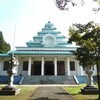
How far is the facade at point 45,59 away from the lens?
114 feet

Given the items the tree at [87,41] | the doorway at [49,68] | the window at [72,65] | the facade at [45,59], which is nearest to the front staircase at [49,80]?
the facade at [45,59]

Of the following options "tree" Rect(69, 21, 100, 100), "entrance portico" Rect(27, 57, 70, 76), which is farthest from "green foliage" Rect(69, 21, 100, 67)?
"entrance portico" Rect(27, 57, 70, 76)

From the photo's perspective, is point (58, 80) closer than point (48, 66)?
Yes

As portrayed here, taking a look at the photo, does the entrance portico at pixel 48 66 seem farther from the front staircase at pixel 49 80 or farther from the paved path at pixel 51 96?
the paved path at pixel 51 96

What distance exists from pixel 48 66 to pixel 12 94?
24.2m

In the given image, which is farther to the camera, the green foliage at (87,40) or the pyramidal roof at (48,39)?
the pyramidal roof at (48,39)

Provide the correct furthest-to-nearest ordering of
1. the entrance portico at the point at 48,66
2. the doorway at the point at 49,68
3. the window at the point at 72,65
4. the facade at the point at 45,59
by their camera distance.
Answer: the doorway at the point at 49,68 → the window at the point at 72,65 → the entrance portico at the point at 48,66 → the facade at the point at 45,59

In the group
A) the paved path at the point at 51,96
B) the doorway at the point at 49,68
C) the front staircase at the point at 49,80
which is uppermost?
the doorway at the point at 49,68

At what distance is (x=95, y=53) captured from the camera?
12797 mm

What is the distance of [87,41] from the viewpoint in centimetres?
1271

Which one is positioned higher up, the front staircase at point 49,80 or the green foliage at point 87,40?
the green foliage at point 87,40

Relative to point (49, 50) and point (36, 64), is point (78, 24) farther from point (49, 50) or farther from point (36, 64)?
point (36, 64)

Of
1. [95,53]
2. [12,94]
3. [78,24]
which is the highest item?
[78,24]

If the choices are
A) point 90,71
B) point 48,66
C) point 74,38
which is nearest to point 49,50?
point 48,66
